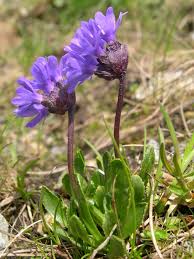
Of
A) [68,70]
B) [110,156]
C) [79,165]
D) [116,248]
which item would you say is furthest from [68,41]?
[116,248]

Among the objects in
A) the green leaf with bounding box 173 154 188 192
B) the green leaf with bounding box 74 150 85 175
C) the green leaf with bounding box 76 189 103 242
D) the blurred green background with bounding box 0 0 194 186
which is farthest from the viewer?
the blurred green background with bounding box 0 0 194 186

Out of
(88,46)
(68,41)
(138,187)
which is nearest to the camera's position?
(88,46)

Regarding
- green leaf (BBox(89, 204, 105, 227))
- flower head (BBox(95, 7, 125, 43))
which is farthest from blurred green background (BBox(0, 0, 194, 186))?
flower head (BBox(95, 7, 125, 43))

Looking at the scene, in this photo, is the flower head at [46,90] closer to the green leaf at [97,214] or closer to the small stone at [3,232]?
the green leaf at [97,214]

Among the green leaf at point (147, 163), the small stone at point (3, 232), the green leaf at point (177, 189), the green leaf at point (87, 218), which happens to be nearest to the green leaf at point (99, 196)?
the green leaf at point (87, 218)

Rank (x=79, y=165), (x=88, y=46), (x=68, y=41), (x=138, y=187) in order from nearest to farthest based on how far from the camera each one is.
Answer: (x=88, y=46)
(x=138, y=187)
(x=79, y=165)
(x=68, y=41)

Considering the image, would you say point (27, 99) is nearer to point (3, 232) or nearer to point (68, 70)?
point (68, 70)

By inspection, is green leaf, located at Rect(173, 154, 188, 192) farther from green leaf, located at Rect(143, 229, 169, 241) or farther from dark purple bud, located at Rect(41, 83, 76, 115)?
dark purple bud, located at Rect(41, 83, 76, 115)
